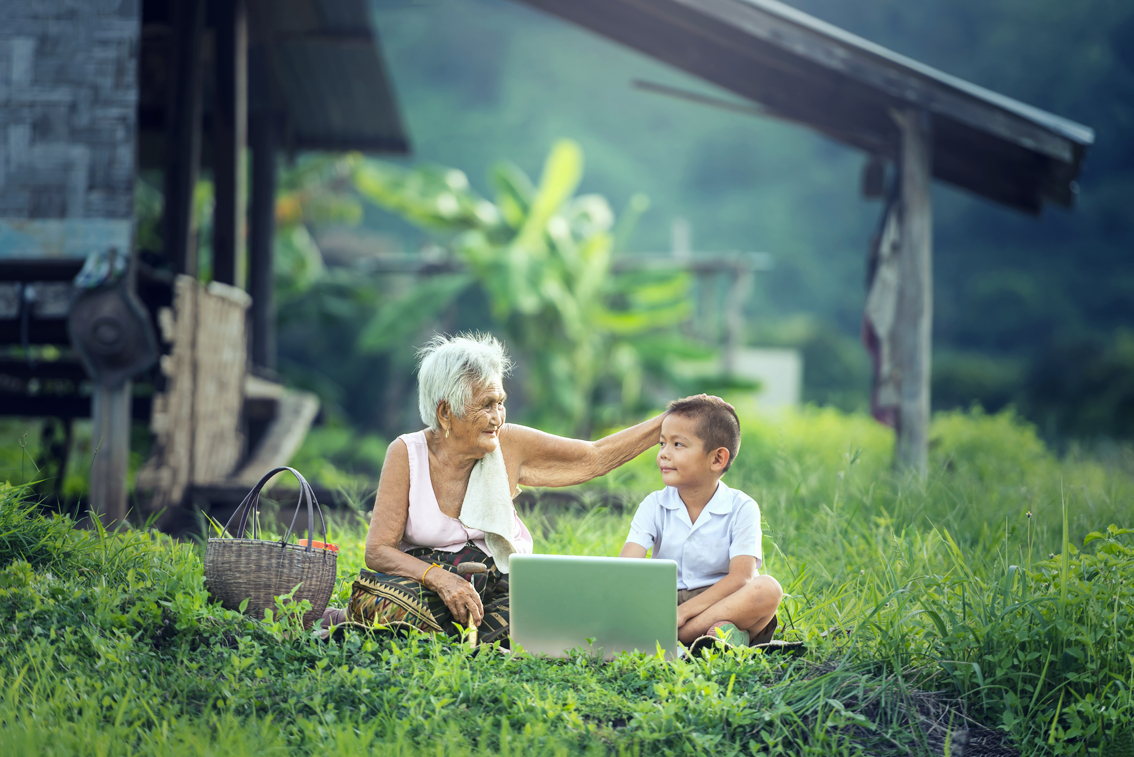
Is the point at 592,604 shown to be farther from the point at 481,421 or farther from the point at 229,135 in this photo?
the point at 229,135

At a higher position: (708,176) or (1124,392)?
(708,176)

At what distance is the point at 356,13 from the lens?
844 cm

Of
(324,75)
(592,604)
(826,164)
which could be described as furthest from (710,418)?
(826,164)

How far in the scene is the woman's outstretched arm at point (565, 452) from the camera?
357 centimetres

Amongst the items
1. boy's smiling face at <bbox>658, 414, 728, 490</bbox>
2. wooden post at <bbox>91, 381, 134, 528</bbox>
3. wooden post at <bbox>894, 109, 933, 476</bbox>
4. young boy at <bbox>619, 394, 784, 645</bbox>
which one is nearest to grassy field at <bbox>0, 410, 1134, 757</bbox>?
young boy at <bbox>619, 394, 784, 645</bbox>

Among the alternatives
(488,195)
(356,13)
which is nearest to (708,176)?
(488,195)

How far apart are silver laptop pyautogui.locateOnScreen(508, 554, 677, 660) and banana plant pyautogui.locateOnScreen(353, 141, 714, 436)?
9.12 m

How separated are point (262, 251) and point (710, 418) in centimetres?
754

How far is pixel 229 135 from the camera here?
7.70m

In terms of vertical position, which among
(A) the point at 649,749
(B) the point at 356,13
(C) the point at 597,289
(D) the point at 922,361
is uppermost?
(B) the point at 356,13

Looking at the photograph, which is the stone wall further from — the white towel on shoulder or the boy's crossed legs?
the boy's crossed legs

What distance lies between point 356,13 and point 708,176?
2949 centimetres

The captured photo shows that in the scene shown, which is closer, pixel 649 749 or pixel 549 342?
pixel 649 749

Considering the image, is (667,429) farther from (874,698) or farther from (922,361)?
(922,361)
